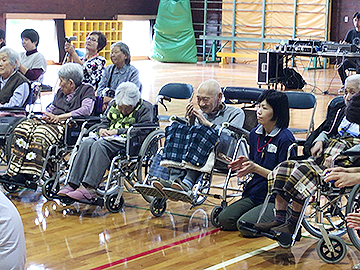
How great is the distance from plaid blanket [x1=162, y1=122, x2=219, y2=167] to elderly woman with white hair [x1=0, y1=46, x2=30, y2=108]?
4.89 ft

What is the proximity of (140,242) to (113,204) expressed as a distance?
24.1 inches

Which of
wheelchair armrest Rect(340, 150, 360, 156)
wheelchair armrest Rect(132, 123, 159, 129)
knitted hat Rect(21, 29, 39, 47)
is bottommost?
wheelchair armrest Rect(132, 123, 159, 129)

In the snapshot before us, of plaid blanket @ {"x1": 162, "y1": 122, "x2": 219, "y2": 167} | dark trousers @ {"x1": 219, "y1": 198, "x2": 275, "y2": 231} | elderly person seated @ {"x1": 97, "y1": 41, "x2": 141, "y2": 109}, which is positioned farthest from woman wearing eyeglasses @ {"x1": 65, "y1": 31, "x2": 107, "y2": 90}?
dark trousers @ {"x1": 219, "y1": 198, "x2": 275, "y2": 231}

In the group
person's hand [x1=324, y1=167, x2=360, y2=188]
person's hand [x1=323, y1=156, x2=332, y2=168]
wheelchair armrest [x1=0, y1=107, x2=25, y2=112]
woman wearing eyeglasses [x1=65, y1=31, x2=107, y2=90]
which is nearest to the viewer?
person's hand [x1=324, y1=167, x2=360, y2=188]

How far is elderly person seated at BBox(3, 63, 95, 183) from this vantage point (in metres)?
4.45

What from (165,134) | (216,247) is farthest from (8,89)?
(216,247)

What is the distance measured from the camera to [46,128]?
4.50 m

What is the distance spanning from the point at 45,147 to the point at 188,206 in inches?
41.0

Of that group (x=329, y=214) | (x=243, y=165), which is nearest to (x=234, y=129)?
(x=243, y=165)

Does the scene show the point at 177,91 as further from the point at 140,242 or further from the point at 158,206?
the point at 140,242

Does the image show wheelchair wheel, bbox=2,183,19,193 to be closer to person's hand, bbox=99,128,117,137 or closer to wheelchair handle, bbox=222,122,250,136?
person's hand, bbox=99,128,117,137

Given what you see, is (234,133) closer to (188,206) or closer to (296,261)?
(188,206)

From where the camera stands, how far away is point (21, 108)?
15.9 feet

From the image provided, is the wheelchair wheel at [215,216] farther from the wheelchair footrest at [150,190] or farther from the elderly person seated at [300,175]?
the elderly person seated at [300,175]
